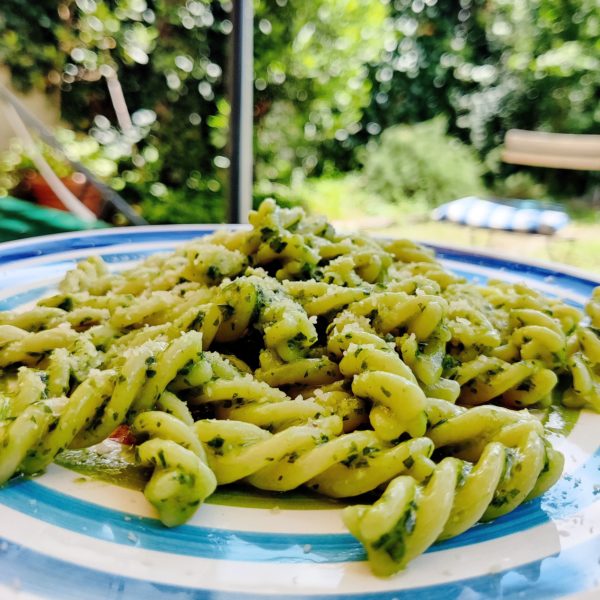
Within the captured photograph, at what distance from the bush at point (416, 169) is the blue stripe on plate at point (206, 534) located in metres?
8.56

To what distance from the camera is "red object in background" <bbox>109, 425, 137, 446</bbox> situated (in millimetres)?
1470

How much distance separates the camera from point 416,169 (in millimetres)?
9641

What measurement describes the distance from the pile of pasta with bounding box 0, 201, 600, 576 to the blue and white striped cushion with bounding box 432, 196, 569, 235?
17.0 ft

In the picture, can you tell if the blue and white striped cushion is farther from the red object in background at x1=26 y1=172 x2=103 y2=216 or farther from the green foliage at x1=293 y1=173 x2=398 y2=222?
the red object in background at x1=26 y1=172 x2=103 y2=216

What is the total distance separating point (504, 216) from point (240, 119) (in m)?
3.81

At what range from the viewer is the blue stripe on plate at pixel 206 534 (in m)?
1.13

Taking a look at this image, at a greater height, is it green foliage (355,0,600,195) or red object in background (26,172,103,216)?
green foliage (355,0,600,195)

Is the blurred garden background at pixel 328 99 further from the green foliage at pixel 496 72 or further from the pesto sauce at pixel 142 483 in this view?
the pesto sauce at pixel 142 483

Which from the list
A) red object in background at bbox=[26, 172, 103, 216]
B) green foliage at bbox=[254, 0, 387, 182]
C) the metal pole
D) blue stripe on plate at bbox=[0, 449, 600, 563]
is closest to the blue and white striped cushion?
green foliage at bbox=[254, 0, 387, 182]

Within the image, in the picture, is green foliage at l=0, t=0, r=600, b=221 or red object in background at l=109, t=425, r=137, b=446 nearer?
red object in background at l=109, t=425, r=137, b=446

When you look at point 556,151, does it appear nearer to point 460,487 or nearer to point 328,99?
point 328,99

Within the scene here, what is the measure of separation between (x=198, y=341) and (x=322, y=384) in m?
0.35

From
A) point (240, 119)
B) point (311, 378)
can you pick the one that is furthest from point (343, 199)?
point (311, 378)

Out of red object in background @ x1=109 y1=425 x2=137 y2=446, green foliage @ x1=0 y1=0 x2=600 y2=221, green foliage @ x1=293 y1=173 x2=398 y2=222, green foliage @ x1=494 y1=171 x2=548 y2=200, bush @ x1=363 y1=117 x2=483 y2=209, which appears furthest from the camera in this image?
green foliage @ x1=494 y1=171 x2=548 y2=200
